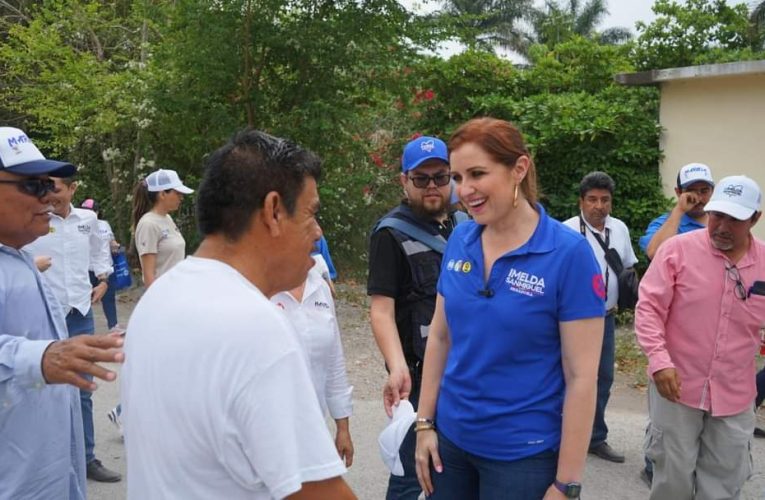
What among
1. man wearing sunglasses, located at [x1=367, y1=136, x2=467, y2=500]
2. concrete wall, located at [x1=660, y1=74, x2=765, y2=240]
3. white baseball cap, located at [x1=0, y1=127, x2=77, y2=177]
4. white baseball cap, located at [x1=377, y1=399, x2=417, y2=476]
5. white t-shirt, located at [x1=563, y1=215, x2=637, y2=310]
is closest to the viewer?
white baseball cap, located at [x1=0, y1=127, x2=77, y2=177]

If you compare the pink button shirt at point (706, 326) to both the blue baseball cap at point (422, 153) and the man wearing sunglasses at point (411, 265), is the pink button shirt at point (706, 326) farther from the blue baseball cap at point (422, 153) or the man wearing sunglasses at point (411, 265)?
the blue baseball cap at point (422, 153)

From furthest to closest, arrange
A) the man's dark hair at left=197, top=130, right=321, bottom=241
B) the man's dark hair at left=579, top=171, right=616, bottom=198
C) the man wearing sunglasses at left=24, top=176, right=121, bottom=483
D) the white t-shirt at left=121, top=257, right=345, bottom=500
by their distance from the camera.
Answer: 1. the man's dark hair at left=579, top=171, right=616, bottom=198
2. the man wearing sunglasses at left=24, top=176, right=121, bottom=483
3. the man's dark hair at left=197, top=130, right=321, bottom=241
4. the white t-shirt at left=121, top=257, right=345, bottom=500

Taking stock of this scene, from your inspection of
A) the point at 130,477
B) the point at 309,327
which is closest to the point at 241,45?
the point at 309,327

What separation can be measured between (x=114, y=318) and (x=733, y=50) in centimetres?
1001

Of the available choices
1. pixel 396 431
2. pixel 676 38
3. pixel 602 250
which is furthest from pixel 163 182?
pixel 676 38

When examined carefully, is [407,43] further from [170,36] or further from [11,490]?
[11,490]

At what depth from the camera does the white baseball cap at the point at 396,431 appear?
9.91 feet

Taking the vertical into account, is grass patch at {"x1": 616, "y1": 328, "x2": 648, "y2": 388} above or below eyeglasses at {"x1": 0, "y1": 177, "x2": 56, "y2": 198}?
below

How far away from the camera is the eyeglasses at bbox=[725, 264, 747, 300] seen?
3.62 m

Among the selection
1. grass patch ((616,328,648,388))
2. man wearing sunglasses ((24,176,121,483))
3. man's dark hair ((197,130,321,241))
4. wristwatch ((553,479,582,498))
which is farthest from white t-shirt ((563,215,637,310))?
man's dark hair ((197,130,321,241))

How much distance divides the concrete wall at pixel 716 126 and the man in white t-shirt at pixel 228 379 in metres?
8.31

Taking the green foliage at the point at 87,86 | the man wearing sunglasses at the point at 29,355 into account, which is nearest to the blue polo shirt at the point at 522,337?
the man wearing sunglasses at the point at 29,355

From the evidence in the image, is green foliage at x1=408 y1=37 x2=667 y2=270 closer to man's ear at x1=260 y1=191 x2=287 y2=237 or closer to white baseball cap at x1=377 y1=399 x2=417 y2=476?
white baseball cap at x1=377 y1=399 x2=417 y2=476

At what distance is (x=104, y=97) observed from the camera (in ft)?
37.8
